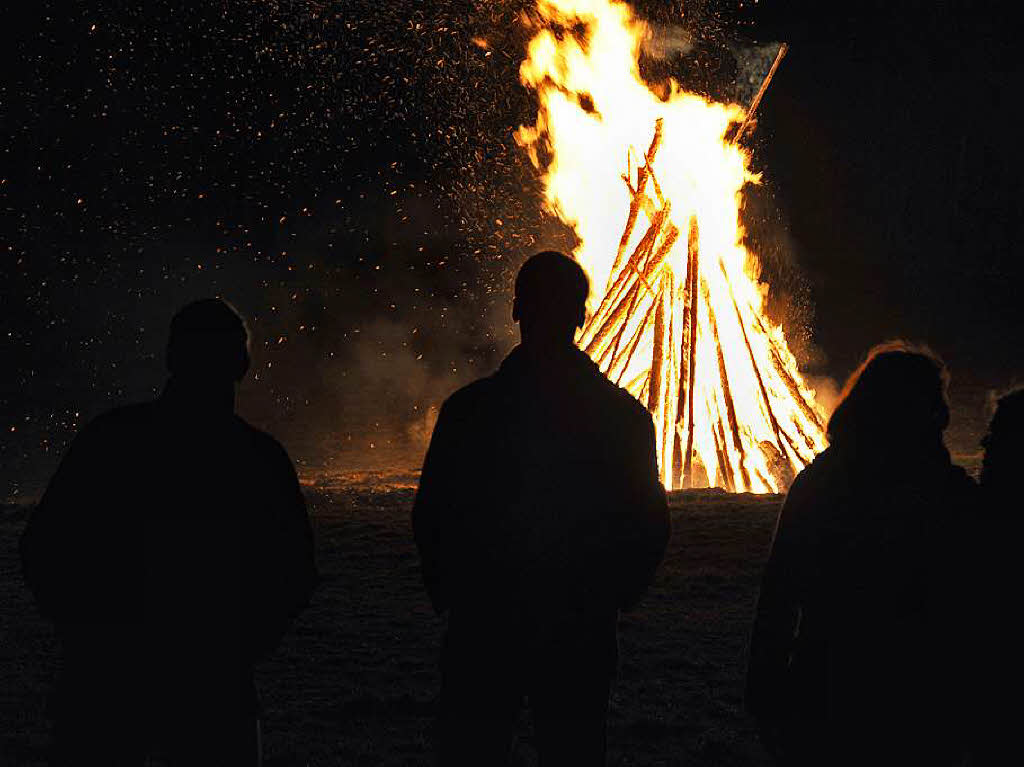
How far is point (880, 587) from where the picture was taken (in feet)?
6.40

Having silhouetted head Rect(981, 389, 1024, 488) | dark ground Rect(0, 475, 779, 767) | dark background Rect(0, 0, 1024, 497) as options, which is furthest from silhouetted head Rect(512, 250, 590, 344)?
dark background Rect(0, 0, 1024, 497)

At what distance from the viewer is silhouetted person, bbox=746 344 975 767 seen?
193cm

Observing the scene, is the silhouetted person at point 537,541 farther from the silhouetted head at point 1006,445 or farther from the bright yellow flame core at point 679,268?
the bright yellow flame core at point 679,268

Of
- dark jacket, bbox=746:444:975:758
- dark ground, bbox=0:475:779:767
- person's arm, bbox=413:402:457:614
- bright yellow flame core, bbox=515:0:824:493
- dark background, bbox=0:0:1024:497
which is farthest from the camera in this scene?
dark background, bbox=0:0:1024:497

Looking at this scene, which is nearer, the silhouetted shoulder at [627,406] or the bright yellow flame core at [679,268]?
the silhouetted shoulder at [627,406]

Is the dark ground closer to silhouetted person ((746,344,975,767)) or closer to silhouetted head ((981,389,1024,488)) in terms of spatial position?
silhouetted person ((746,344,975,767))

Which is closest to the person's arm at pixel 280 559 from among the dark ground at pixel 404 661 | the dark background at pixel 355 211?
the dark ground at pixel 404 661

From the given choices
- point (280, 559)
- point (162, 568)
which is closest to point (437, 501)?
point (280, 559)

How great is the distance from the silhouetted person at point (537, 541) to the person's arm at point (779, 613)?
25cm

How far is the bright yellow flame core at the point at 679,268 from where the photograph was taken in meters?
8.39

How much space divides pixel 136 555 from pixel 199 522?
0.40ft

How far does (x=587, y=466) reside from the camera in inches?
84.5

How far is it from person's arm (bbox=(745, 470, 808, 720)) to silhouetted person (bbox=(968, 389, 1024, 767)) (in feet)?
1.01

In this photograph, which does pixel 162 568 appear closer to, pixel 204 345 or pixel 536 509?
pixel 204 345
